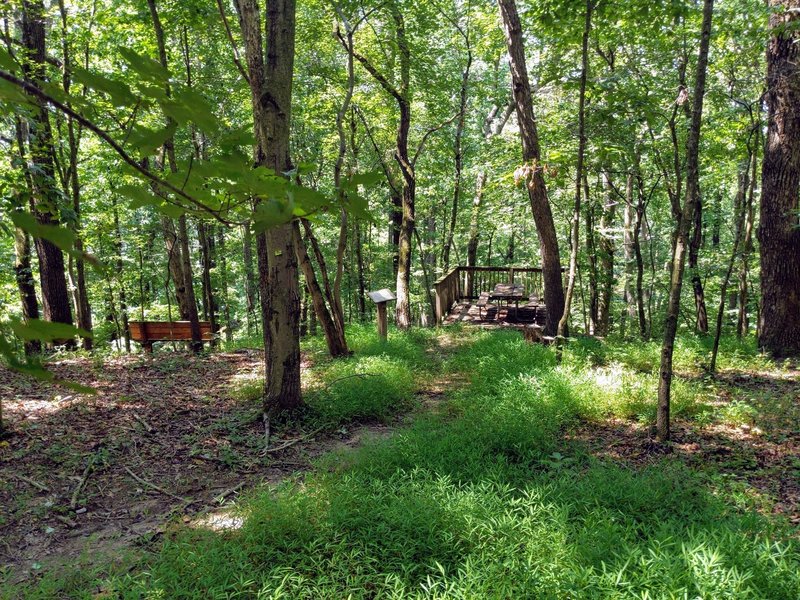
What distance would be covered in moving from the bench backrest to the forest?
6 cm

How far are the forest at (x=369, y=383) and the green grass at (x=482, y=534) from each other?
2 centimetres

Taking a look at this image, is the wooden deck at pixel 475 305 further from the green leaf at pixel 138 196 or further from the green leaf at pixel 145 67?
the green leaf at pixel 145 67

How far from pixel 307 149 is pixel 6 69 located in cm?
1197

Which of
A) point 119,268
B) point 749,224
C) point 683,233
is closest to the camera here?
point 683,233

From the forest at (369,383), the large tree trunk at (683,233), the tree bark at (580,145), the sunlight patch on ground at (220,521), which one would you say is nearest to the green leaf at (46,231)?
the forest at (369,383)

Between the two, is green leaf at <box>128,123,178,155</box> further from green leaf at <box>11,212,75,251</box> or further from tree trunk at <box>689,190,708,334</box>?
tree trunk at <box>689,190,708,334</box>

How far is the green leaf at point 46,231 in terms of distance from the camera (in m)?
0.61

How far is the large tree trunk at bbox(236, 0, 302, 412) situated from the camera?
516cm

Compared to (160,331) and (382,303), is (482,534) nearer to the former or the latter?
(382,303)

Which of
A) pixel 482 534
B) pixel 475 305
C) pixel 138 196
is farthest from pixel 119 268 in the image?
pixel 138 196

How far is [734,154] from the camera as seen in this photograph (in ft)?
29.8

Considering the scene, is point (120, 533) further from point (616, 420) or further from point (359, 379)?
point (616, 420)

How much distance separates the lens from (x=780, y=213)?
7125 mm

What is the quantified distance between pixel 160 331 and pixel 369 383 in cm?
545
